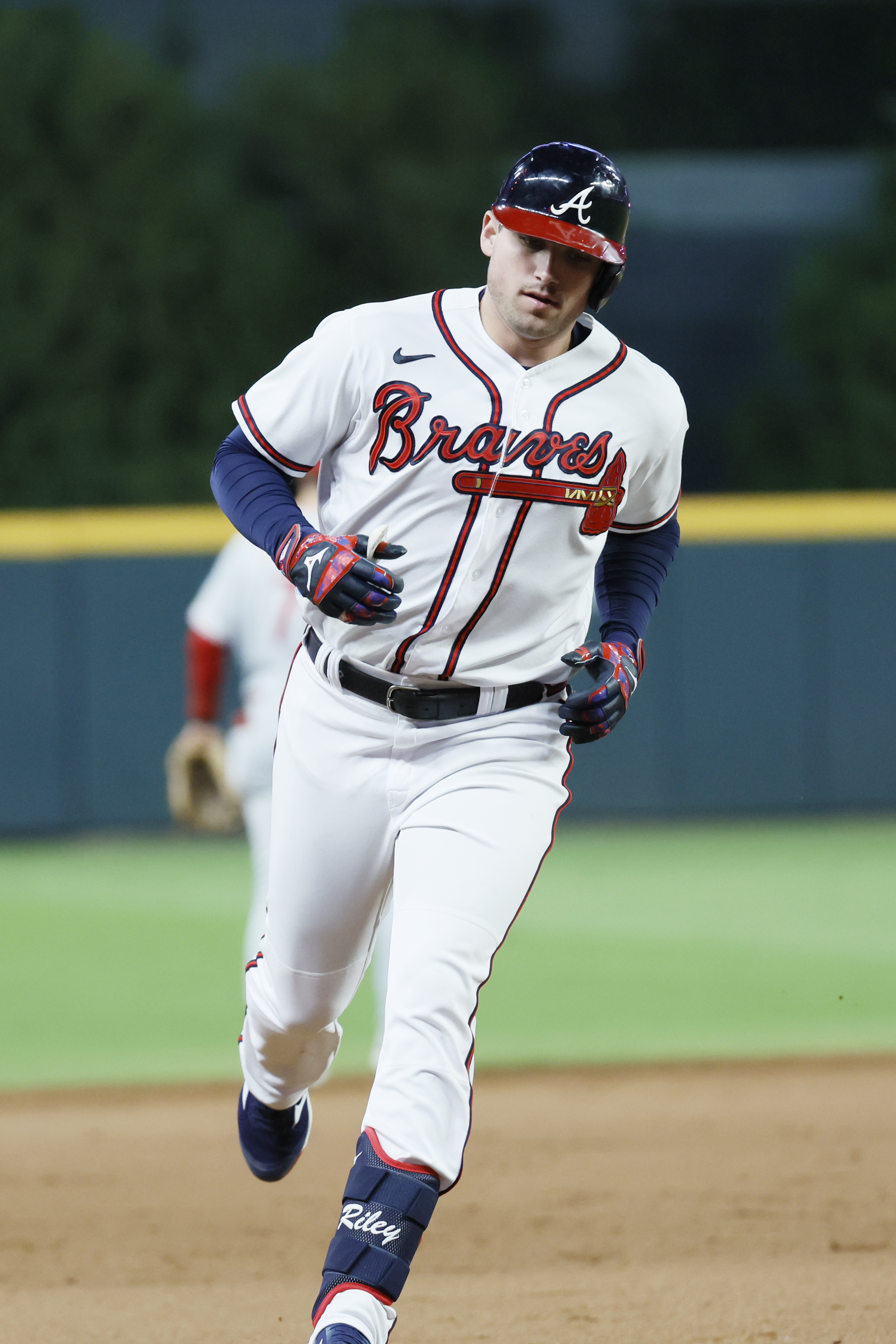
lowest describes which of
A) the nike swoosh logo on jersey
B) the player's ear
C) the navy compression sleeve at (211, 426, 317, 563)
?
the navy compression sleeve at (211, 426, 317, 563)

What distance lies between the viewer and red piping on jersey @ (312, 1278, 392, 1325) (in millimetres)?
2443

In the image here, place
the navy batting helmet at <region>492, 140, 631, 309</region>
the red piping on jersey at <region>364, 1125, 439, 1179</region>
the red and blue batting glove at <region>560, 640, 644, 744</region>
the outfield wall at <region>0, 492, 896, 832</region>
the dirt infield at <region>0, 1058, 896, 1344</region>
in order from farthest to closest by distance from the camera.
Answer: the outfield wall at <region>0, 492, 896, 832</region>, the dirt infield at <region>0, 1058, 896, 1344</region>, the red and blue batting glove at <region>560, 640, 644, 744</region>, the navy batting helmet at <region>492, 140, 631, 309</region>, the red piping on jersey at <region>364, 1125, 439, 1179</region>

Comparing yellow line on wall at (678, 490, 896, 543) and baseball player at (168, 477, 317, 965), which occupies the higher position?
baseball player at (168, 477, 317, 965)

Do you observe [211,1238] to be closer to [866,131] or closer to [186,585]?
[186,585]

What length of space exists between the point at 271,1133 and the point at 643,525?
1.47 meters

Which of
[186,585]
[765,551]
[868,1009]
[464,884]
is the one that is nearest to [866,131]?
[765,551]

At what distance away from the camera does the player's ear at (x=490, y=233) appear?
2873 mm

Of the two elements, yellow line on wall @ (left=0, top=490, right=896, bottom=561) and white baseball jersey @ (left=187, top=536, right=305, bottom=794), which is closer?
white baseball jersey @ (left=187, top=536, right=305, bottom=794)

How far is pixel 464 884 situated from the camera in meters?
2.71

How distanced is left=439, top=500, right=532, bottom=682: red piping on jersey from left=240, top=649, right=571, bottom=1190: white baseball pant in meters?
0.12

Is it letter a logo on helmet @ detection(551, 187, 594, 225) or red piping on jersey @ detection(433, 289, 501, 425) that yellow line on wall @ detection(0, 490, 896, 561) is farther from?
letter a logo on helmet @ detection(551, 187, 594, 225)

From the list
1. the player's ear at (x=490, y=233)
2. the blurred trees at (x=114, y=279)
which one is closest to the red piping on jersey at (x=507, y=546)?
the player's ear at (x=490, y=233)

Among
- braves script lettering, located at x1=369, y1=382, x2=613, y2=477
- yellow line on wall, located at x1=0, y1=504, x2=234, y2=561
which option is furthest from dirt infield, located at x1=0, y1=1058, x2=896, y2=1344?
yellow line on wall, located at x1=0, y1=504, x2=234, y2=561

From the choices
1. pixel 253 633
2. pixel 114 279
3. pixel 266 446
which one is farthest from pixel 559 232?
pixel 114 279
